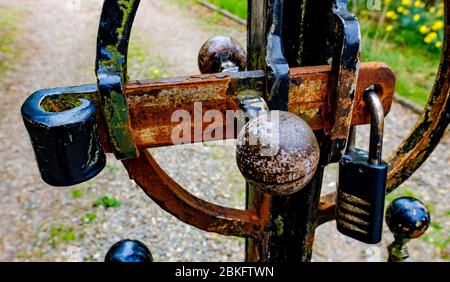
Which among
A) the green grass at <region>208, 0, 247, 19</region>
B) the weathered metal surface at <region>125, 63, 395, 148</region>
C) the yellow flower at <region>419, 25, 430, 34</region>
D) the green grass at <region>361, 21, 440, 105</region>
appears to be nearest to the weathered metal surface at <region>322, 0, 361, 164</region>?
the weathered metal surface at <region>125, 63, 395, 148</region>

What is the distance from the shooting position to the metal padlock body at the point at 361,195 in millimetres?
928

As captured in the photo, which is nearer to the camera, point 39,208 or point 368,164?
point 368,164

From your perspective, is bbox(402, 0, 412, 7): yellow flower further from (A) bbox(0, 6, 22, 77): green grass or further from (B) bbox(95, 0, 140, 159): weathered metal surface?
(A) bbox(0, 6, 22, 77): green grass

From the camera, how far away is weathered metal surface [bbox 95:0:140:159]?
77cm

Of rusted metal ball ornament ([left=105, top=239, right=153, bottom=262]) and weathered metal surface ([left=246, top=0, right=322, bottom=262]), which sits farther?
rusted metal ball ornament ([left=105, top=239, right=153, bottom=262])

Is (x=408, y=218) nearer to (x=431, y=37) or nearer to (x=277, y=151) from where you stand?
(x=277, y=151)

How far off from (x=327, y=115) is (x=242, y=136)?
10.4 inches

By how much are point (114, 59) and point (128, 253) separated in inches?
21.2

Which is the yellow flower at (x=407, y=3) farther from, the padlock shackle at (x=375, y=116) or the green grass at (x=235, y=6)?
the padlock shackle at (x=375, y=116)

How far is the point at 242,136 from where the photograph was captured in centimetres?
69

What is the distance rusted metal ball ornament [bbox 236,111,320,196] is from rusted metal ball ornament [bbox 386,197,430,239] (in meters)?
0.66

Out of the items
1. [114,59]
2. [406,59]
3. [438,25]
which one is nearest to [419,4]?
[438,25]
